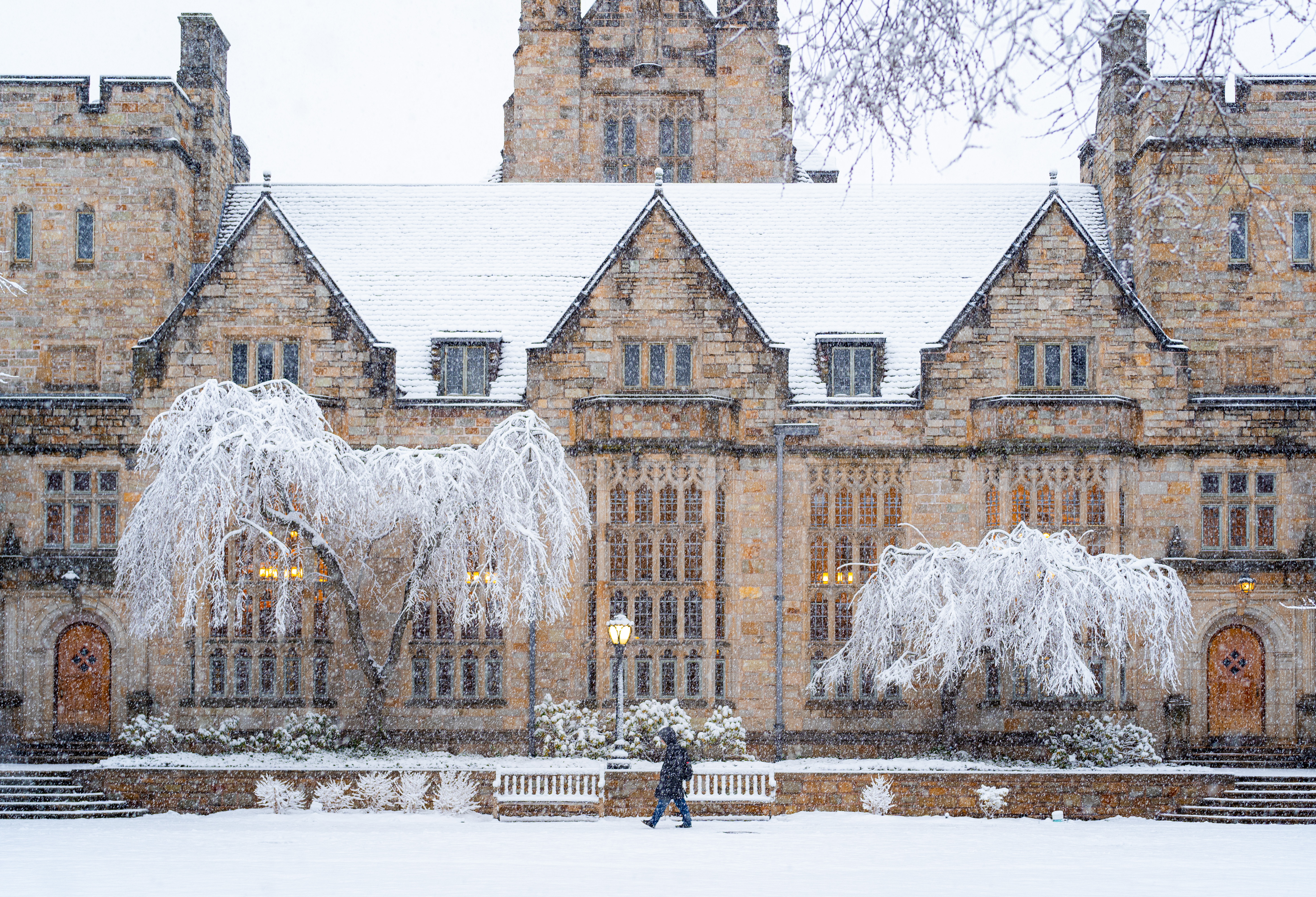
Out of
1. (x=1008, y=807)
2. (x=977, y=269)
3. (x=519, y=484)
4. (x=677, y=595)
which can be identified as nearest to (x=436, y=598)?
(x=519, y=484)

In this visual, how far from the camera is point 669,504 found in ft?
89.0

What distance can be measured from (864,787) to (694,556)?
6260 millimetres

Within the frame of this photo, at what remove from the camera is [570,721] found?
85.2ft

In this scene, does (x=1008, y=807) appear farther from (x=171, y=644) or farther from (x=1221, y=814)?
(x=171, y=644)

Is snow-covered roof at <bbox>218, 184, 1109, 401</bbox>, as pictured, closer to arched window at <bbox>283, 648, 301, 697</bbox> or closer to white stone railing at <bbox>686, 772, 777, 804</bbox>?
arched window at <bbox>283, 648, 301, 697</bbox>

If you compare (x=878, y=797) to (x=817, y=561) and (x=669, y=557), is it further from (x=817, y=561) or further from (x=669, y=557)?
(x=669, y=557)

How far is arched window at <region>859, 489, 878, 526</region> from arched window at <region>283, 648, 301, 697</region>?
1186cm

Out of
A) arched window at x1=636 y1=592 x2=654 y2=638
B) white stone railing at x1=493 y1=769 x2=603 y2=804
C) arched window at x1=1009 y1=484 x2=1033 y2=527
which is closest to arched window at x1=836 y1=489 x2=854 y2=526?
arched window at x1=1009 y1=484 x2=1033 y2=527

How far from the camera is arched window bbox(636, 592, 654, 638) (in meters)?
27.0

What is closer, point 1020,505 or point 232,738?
point 232,738

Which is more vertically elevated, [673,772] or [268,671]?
[268,671]

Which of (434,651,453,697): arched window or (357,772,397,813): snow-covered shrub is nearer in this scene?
(357,772,397,813): snow-covered shrub

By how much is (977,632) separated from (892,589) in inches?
68.0

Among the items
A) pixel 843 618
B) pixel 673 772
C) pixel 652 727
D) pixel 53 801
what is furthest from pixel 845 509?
pixel 53 801
